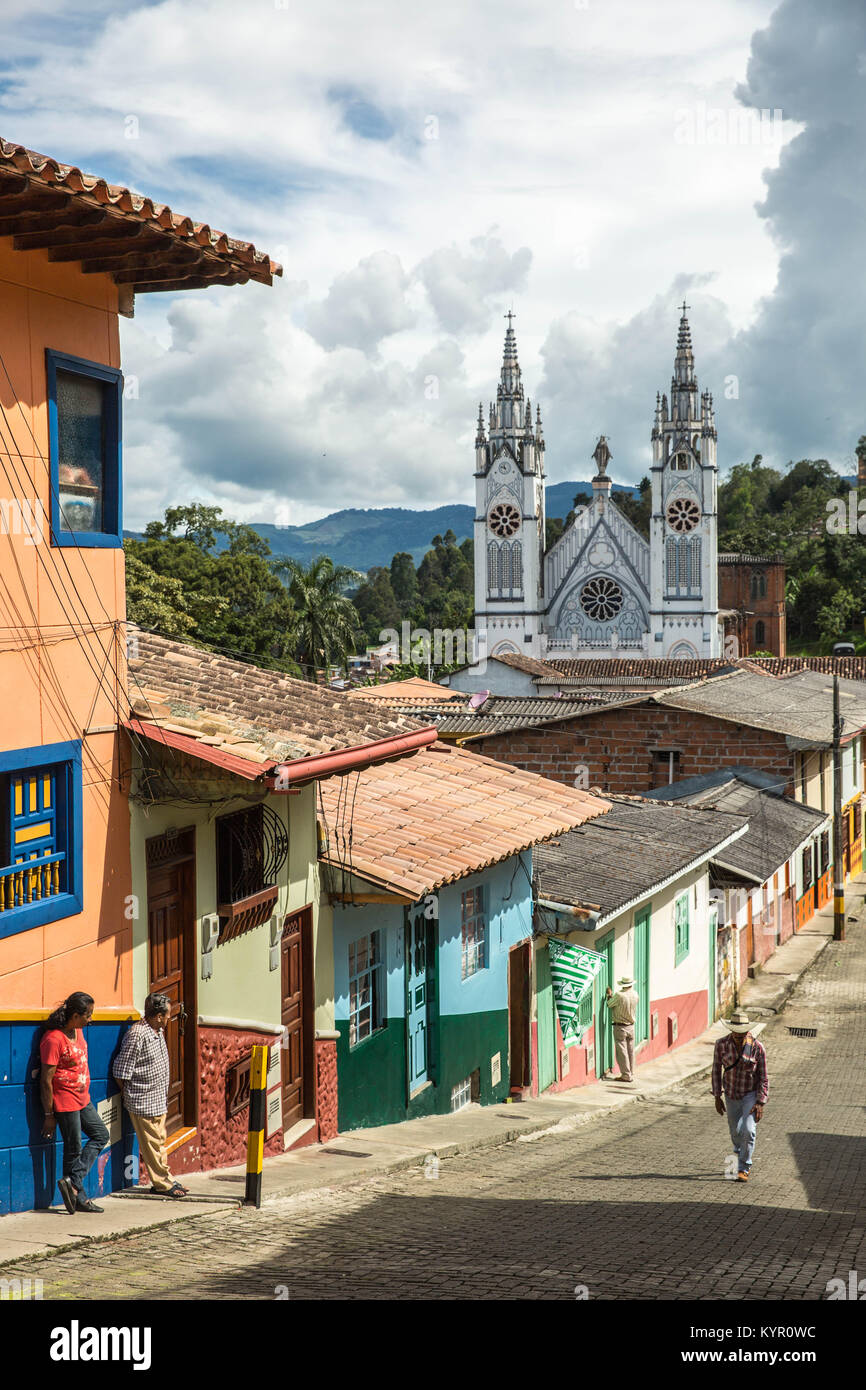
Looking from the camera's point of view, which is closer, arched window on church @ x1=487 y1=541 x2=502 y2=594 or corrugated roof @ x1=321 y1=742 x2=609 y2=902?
corrugated roof @ x1=321 y1=742 x2=609 y2=902

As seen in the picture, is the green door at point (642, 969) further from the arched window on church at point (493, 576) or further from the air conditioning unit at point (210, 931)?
the arched window on church at point (493, 576)

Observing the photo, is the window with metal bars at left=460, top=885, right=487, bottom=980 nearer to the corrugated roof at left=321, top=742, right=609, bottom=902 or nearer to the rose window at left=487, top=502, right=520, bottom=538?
the corrugated roof at left=321, top=742, right=609, bottom=902

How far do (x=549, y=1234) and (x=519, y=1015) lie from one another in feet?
20.8

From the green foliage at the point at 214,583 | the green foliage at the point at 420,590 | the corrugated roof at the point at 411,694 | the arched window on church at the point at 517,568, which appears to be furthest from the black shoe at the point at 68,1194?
the green foliage at the point at 420,590

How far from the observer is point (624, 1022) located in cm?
1691

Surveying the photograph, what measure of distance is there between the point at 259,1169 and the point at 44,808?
2.52m

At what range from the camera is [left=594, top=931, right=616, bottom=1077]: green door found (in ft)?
54.9

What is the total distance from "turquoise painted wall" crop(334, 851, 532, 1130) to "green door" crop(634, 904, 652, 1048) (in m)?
3.74

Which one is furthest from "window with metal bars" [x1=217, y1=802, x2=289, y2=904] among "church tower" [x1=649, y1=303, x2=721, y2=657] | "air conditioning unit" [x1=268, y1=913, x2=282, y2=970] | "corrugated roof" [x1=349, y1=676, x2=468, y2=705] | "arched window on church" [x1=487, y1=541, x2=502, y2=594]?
"arched window on church" [x1=487, y1=541, x2=502, y2=594]

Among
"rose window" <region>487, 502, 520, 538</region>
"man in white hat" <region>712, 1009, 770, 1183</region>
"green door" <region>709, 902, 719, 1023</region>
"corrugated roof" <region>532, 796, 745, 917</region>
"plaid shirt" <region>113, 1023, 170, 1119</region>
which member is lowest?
"green door" <region>709, 902, 719, 1023</region>

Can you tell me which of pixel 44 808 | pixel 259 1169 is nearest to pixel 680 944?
pixel 259 1169

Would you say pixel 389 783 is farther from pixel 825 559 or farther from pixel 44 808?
pixel 825 559

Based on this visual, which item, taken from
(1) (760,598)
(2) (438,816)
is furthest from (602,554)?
(2) (438,816)

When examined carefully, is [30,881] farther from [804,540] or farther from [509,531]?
[804,540]
